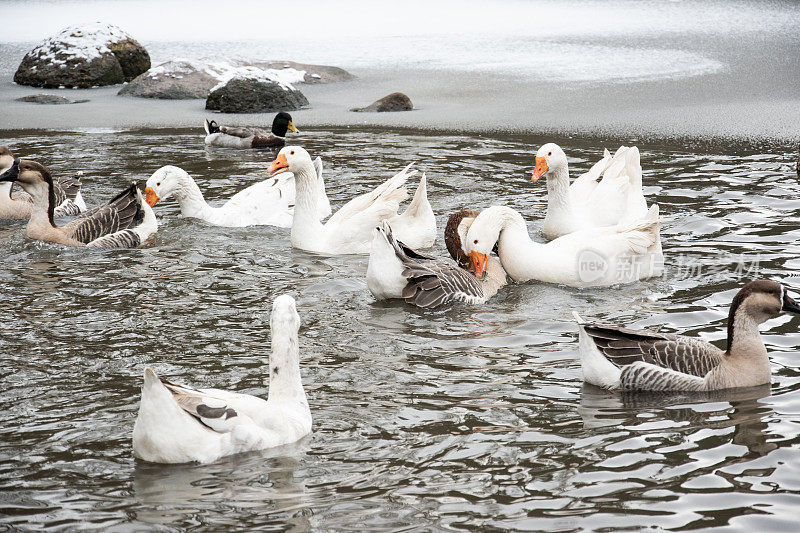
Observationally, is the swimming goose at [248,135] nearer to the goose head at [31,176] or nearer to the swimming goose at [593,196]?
the goose head at [31,176]

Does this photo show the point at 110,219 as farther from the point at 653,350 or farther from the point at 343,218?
the point at 653,350

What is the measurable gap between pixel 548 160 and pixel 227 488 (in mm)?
6114

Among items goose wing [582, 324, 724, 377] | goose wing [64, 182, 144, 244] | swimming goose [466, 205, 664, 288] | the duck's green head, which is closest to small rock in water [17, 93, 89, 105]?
the duck's green head

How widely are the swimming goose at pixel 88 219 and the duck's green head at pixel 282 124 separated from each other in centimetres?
509

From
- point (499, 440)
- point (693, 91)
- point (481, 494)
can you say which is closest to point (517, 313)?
point (499, 440)

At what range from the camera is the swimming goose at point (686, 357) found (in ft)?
19.7

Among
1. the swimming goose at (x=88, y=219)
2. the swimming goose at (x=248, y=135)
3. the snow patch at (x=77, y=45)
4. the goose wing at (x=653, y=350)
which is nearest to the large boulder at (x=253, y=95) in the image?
the swimming goose at (x=248, y=135)

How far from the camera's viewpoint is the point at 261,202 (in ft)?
35.5

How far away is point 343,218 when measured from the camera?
9.91 m

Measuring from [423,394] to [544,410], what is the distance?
0.81 m

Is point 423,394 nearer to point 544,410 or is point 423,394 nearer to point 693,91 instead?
point 544,410

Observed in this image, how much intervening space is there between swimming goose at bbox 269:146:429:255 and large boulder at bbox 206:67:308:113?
783 cm

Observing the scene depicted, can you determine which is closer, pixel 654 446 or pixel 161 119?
pixel 654 446

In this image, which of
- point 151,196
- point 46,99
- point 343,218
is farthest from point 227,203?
point 46,99
